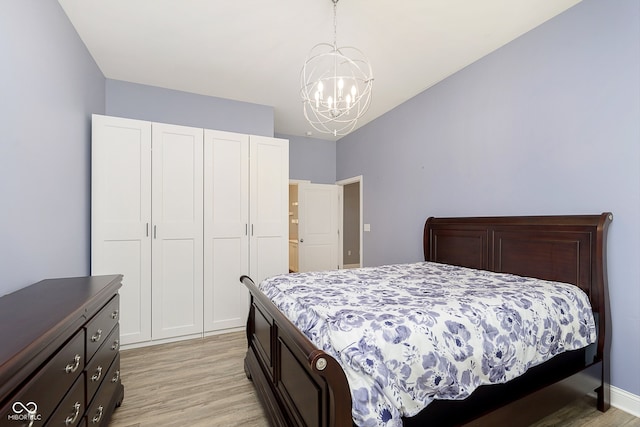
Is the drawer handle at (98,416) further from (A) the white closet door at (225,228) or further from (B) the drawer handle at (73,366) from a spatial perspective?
(A) the white closet door at (225,228)

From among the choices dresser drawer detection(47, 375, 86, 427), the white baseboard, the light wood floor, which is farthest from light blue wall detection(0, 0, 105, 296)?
the white baseboard

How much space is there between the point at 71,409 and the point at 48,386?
0.29m

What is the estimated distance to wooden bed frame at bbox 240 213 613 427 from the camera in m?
1.17

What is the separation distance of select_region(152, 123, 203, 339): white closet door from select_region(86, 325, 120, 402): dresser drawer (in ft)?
3.66

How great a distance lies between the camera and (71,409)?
3.82ft

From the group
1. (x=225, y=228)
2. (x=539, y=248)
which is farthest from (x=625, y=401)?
(x=225, y=228)

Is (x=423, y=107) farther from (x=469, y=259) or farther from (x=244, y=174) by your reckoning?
(x=244, y=174)

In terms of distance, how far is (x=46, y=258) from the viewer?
1859 millimetres

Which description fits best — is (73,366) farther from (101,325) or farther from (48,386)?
(101,325)

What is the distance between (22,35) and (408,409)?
2.82 meters

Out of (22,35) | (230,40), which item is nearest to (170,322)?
(22,35)

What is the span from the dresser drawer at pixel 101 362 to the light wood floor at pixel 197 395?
1.45ft

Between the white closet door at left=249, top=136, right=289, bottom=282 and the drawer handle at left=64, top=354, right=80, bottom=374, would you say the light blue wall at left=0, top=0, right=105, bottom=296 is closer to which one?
the drawer handle at left=64, top=354, right=80, bottom=374

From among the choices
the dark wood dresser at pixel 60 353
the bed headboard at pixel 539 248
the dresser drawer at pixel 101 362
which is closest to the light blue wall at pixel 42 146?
the dark wood dresser at pixel 60 353
